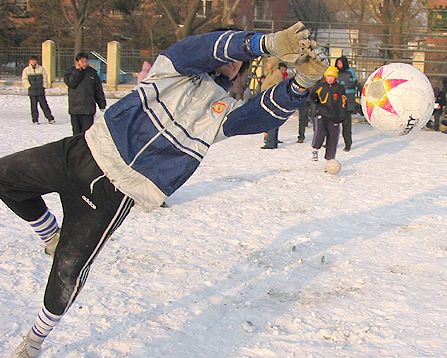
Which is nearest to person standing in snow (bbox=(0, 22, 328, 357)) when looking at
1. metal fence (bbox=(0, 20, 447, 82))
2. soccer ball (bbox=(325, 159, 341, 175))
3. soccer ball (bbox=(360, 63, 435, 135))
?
soccer ball (bbox=(360, 63, 435, 135))

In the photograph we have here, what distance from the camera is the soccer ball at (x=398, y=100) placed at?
19.2ft

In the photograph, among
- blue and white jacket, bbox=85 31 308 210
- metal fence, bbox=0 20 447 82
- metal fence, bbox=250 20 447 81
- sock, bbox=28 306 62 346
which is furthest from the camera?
metal fence, bbox=0 20 447 82

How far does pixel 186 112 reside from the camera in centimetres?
324

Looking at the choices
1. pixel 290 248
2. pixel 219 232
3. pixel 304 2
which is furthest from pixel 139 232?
pixel 304 2

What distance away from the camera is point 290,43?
281 centimetres

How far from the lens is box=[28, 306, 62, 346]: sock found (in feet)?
11.2

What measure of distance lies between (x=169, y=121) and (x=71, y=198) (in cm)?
70

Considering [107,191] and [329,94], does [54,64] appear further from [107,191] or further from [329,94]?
[107,191]

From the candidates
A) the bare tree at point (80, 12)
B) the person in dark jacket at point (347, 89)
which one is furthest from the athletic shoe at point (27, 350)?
the bare tree at point (80, 12)

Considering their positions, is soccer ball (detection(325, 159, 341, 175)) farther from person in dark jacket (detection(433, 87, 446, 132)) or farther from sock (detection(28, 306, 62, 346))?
person in dark jacket (detection(433, 87, 446, 132))

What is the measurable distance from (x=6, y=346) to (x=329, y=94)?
7833mm

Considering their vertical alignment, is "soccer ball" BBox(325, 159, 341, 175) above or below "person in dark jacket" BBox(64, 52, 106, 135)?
below

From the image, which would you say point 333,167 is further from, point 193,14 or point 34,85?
point 193,14

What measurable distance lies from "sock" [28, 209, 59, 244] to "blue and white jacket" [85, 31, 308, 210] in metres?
0.77
